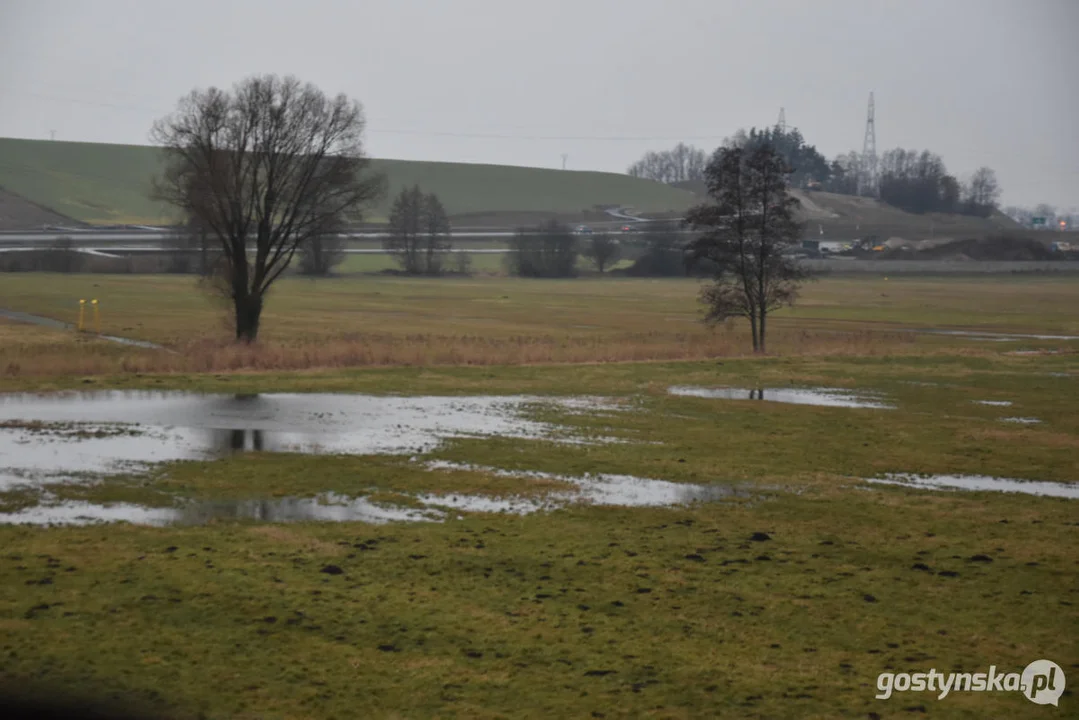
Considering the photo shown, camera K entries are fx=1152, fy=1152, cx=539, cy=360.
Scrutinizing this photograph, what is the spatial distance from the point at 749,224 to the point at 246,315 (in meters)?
20.0

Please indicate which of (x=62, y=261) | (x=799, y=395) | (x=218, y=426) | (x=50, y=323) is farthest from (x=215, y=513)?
(x=62, y=261)

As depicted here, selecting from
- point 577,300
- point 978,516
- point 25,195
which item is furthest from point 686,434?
point 25,195

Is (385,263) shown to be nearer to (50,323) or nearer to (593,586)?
(50,323)

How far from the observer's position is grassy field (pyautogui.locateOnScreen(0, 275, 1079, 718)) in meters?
8.45

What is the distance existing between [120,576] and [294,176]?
31.9m

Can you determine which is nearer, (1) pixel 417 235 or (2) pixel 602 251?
(1) pixel 417 235

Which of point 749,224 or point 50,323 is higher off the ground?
point 749,224

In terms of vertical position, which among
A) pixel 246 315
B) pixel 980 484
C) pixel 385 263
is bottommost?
pixel 980 484

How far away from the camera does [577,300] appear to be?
9625 centimetres

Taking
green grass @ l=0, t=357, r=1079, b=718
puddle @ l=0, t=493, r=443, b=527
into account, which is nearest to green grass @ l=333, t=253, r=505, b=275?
puddle @ l=0, t=493, r=443, b=527

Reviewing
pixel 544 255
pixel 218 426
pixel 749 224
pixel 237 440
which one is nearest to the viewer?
pixel 237 440

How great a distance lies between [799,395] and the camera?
28.6 meters

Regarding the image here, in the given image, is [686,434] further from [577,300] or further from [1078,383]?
[577,300]

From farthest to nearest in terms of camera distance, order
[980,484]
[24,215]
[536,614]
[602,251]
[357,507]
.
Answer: [24,215]
[602,251]
[980,484]
[357,507]
[536,614]
